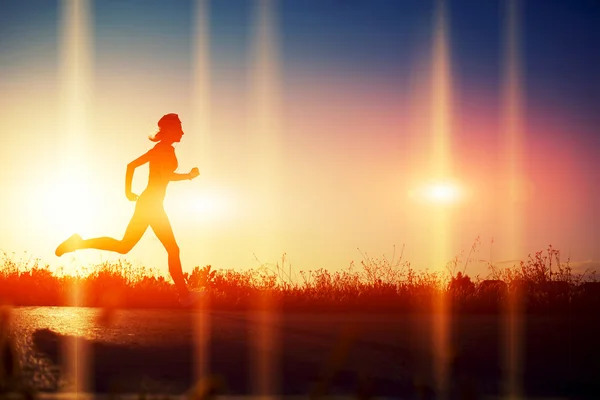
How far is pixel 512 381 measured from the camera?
617cm

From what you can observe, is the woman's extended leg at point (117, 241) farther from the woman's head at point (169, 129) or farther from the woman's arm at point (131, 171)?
the woman's head at point (169, 129)

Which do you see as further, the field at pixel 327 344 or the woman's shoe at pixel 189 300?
the woman's shoe at pixel 189 300

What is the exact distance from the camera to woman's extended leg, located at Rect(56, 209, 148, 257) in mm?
11297

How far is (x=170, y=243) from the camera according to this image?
11352 millimetres

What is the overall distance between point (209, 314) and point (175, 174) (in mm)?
2442

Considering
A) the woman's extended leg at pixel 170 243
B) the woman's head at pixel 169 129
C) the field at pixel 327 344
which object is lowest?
the field at pixel 327 344

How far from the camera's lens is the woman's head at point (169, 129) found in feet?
37.2

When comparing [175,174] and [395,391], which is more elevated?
[175,174]

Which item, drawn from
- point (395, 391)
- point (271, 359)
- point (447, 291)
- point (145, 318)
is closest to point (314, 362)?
point (271, 359)

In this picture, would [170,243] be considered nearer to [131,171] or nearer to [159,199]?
[159,199]

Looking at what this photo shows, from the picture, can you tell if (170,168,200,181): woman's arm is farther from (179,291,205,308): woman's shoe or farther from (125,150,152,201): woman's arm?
(179,291,205,308): woman's shoe

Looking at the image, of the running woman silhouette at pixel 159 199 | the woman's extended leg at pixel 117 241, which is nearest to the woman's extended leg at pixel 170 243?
the running woman silhouette at pixel 159 199

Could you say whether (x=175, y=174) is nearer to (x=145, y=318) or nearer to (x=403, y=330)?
(x=145, y=318)

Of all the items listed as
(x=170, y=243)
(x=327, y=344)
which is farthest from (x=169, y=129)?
(x=327, y=344)
